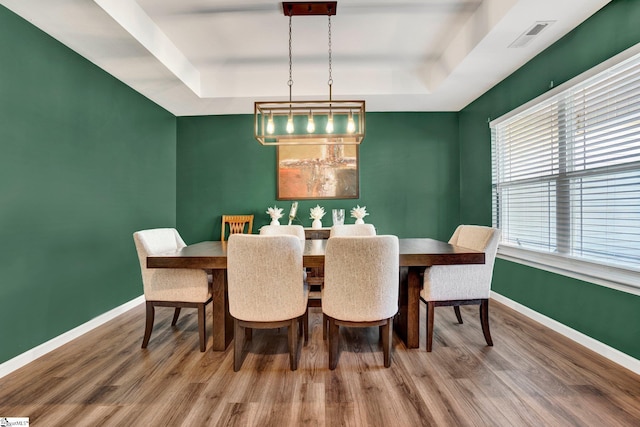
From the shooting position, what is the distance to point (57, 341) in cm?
236

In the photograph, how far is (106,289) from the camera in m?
2.99

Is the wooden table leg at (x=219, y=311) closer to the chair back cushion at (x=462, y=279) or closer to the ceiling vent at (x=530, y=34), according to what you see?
the chair back cushion at (x=462, y=279)

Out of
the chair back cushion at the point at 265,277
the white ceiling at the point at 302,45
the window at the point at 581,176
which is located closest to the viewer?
the chair back cushion at the point at 265,277

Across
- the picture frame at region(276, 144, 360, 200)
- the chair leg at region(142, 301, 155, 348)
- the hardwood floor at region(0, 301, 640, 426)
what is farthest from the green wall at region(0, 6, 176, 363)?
the picture frame at region(276, 144, 360, 200)

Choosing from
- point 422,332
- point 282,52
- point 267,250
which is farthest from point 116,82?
point 422,332

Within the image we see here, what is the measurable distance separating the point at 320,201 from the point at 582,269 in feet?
9.79

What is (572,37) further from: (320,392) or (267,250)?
(320,392)

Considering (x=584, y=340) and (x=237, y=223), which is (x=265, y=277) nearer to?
(x=584, y=340)

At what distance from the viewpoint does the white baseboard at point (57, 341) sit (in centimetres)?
200

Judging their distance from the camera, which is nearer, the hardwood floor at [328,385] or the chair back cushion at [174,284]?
the hardwood floor at [328,385]

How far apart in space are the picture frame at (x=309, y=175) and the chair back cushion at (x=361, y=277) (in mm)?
2606

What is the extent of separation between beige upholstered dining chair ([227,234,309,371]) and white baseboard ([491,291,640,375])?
2146 mm

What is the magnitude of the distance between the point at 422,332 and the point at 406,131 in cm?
295

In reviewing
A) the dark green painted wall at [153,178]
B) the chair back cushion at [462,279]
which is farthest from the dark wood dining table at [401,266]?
the dark green painted wall at [153,178]
